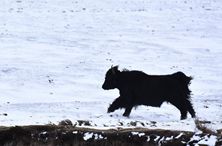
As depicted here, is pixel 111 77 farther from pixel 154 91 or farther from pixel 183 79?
pixel 183 79

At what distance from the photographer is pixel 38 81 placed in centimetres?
2361

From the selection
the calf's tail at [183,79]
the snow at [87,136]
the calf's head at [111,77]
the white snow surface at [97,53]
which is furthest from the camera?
the calf's head at [111,77]

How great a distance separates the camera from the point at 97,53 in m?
29.5

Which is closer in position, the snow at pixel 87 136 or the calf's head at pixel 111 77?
the snow at pixel 87 136

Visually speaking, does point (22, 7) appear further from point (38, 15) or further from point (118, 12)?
point (118, 12)

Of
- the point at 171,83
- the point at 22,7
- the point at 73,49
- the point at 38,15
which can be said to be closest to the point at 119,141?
the point at 171,83

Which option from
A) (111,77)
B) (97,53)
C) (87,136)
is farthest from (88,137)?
(97,53)

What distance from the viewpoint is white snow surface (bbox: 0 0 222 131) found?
16766mm

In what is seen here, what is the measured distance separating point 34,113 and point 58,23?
2113 cm

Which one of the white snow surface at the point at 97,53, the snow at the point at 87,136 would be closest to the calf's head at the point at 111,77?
the white snow surface at the point at 97,53

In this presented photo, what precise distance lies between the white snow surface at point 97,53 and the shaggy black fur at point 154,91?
1.23 feet

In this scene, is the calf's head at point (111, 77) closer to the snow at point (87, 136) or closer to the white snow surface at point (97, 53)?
the white snow surface at point (97, 53)

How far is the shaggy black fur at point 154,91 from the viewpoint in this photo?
16188 millimetres

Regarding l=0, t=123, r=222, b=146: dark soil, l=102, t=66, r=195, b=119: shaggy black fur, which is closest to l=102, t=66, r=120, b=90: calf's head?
l=102, t=66, r=195, b=119: shaggy black fur
